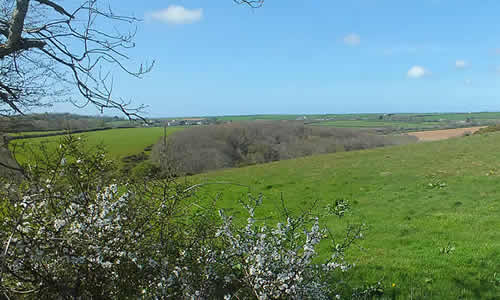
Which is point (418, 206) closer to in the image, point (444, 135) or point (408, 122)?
point (444, 135)

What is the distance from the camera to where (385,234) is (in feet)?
30.5

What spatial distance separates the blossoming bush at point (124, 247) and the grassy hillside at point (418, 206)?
2.39 meters

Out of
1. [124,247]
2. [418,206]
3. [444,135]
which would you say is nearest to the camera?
[124,247]

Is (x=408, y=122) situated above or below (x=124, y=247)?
above

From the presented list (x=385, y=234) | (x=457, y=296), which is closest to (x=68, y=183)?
(x=457, y=296)

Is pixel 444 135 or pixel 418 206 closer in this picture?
pixel 418 206

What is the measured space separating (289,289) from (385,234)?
24.1 feet

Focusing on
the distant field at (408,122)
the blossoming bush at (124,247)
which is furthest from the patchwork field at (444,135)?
the blossoming bush at (124,247)

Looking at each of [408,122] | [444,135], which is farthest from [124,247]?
[408,122]

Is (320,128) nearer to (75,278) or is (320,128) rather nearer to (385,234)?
(385,234)

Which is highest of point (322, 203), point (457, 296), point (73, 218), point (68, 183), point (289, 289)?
point (68, 183)

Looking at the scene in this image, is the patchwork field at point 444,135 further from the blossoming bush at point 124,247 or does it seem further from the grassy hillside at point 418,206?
the blossoming bush at point 124,247

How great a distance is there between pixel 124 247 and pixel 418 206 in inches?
473

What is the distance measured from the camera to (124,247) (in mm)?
3045
